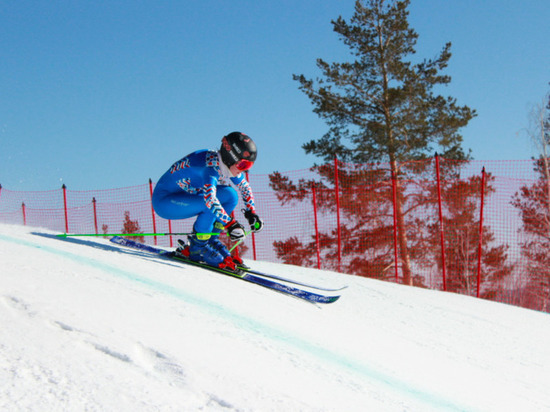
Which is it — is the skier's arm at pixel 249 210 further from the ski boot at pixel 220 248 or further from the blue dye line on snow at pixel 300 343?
the blue dye line on snow at pixel 300 343

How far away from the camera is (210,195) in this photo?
4227 millimetres

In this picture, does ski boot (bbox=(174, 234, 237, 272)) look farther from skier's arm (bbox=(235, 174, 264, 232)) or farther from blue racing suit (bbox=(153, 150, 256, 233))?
skier's arm (bbox=(235, 174, 264, 232))

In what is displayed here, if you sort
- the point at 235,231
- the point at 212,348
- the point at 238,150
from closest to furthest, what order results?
the point at 212,348 < the point at 235,231 < the point at 238,150

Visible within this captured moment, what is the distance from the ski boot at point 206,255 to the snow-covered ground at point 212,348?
321mm

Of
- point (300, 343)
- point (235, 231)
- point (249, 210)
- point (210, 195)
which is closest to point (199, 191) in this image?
point (210, 195)

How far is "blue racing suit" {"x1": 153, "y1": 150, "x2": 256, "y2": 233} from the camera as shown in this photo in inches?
170

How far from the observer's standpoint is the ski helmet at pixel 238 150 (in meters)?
4.23

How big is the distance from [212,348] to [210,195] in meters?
2.22

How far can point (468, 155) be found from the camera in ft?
55.6

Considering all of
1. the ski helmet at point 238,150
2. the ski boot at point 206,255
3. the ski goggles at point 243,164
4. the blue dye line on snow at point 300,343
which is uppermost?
the ski helmet at point 238,150

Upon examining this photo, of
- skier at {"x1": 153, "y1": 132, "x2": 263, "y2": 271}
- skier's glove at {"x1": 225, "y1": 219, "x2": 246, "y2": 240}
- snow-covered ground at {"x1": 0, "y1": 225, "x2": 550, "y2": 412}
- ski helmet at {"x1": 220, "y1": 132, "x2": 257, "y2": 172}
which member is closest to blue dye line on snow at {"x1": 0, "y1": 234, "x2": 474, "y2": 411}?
snow-covered ground at {"x1": 0, "y1": 225, "x2": 550, "y2": 412}

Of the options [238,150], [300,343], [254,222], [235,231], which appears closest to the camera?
[300,343]

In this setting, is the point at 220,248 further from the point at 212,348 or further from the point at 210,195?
the point at 212,348

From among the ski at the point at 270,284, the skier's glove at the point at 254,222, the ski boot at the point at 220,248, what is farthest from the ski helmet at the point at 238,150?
the ski at the point at 270,284
